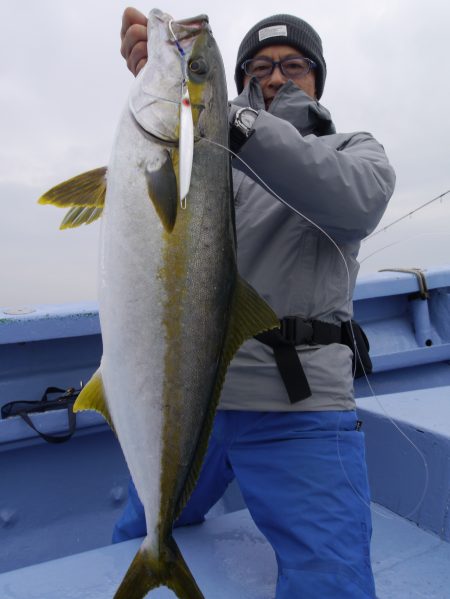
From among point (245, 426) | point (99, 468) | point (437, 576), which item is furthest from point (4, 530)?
point (437, 576)

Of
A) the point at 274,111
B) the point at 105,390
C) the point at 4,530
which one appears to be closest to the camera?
the point at 105,390

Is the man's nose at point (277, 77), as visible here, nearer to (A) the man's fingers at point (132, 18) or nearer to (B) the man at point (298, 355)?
(B) the man at point (298, 355)

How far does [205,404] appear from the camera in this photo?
171cm

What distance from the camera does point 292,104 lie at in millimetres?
2396

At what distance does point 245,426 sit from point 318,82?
1822 millimetres

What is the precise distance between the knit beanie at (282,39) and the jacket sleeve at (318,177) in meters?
0.99

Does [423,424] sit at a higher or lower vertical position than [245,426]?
lower

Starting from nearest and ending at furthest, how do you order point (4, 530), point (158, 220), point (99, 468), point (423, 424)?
point (158, 220)
point (423, 424)
point (4, 530)
point (99, 468)

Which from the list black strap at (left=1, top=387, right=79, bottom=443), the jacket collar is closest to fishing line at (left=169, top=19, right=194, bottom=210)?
the jacket collar

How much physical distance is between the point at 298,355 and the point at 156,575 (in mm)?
928

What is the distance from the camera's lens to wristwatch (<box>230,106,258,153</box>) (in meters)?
1.73

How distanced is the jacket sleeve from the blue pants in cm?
77

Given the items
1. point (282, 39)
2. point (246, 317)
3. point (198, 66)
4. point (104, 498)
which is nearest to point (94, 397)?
point (246, 317)

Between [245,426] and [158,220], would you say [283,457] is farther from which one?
[158,220]
